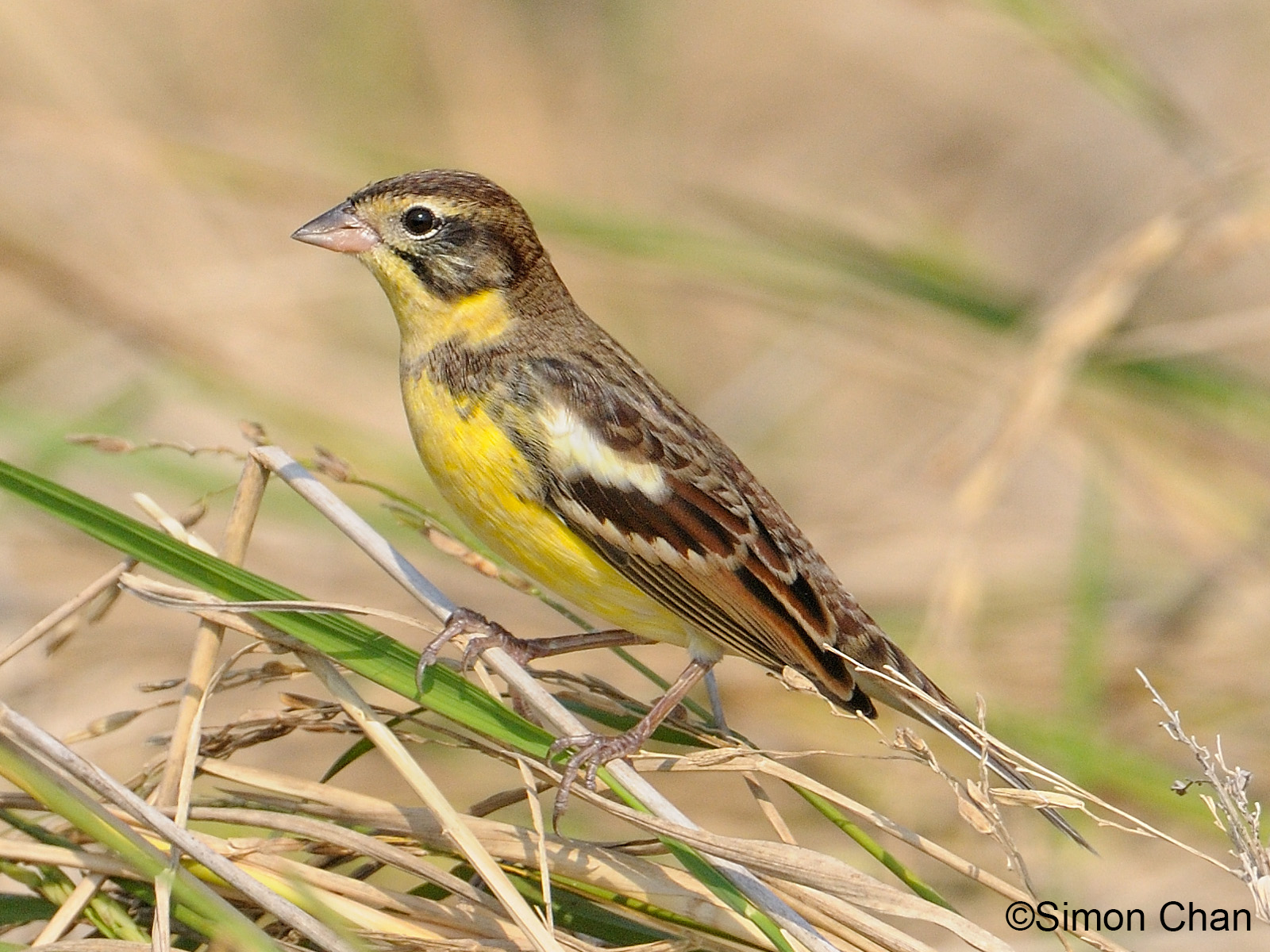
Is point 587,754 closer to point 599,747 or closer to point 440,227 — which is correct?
point 599,747

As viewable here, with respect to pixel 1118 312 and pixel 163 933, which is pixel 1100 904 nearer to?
pixel 1118 312

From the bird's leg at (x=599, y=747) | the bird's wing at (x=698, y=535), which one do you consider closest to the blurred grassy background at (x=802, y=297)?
the bird's wing at (x=698, y=535)

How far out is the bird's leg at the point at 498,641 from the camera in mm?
2773

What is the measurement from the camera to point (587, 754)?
262 cm

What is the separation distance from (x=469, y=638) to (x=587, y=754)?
674 mm

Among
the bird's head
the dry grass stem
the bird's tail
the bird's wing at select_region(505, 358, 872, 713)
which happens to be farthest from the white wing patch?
the dry grass stem

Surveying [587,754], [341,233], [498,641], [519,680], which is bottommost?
[587,754]

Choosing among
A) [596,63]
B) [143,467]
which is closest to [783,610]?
[143,467]

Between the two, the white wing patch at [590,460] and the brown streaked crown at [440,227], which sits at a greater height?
the brown streaked crown at [440,227]

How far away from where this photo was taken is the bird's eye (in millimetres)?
3559

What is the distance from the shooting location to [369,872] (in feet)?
8.62

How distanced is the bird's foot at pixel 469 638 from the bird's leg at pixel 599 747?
10.1 inches

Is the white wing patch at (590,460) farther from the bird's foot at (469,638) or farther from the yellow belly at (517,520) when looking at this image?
the bird's foot at (469,638)

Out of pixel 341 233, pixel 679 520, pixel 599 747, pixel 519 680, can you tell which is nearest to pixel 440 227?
pixel 341 233
